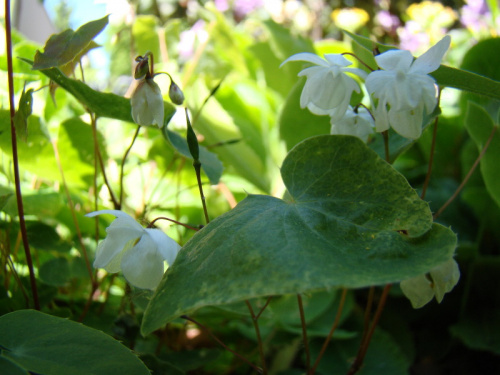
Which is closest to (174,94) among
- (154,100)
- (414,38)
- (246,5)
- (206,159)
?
(154,100)

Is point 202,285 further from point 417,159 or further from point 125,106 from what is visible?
point 417,159

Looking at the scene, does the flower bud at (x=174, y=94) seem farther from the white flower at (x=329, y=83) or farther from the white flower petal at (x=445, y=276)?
the white flower petal at (x=445, y=276)

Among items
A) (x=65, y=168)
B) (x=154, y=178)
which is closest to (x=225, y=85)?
(x=154, y=178)

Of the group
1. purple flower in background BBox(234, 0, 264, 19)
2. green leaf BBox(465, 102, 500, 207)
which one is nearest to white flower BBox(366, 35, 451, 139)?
green leaf BBox(465, 102, 500, 207)

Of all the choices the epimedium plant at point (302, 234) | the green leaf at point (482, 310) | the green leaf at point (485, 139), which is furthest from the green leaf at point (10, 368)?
the green leaf at point (482, 310)

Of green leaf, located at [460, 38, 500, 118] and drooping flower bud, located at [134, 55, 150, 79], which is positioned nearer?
drooping flower bud, located at [134, 55, 150, 79]

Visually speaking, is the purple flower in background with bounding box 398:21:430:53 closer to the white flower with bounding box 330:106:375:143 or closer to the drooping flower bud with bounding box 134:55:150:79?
the white flower with bounding box 330:106:375:143

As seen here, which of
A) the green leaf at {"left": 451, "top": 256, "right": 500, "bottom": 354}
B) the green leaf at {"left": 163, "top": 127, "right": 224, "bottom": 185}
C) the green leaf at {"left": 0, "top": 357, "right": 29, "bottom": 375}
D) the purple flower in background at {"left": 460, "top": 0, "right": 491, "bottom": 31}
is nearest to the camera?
the green leaf at {"left": 0, "top": 357, "right": 29, "bottom": 375}
